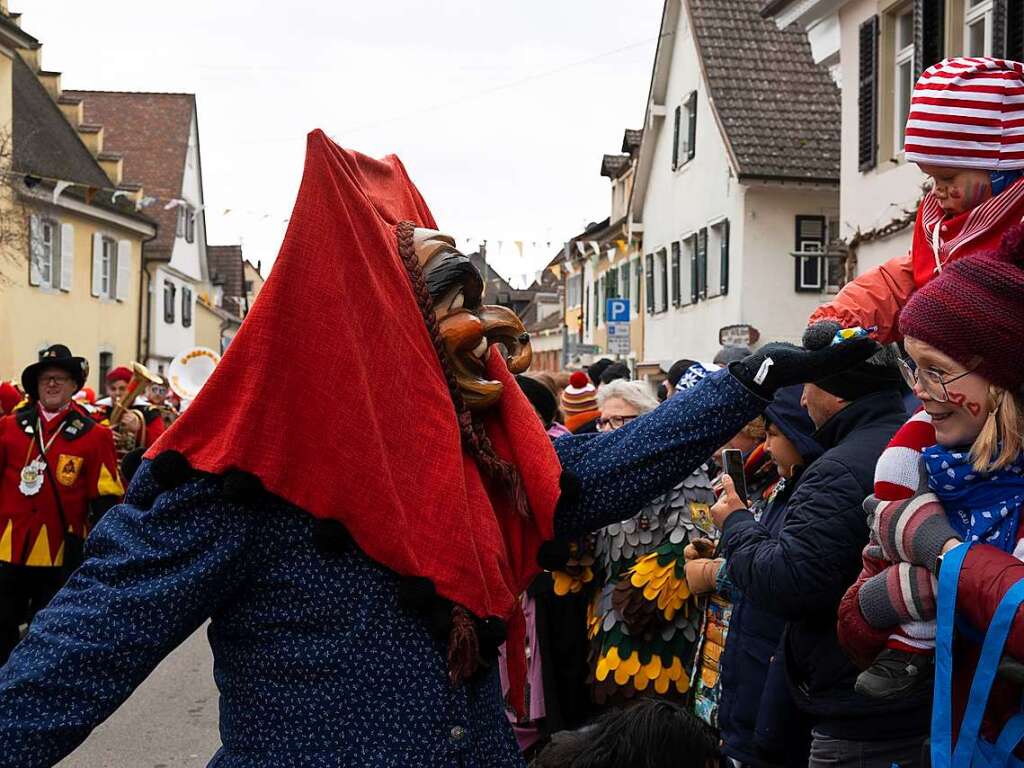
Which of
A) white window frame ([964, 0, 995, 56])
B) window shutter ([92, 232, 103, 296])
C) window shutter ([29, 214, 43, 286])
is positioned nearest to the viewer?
white window frame ([964, 0, 995, 56])

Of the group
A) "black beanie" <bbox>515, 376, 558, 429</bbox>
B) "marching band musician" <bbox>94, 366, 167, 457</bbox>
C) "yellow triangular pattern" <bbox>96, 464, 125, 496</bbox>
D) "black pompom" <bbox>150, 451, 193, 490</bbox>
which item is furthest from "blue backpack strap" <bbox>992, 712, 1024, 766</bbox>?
"marching band musician" <bbox>94, 366, 167, 457</bbox>

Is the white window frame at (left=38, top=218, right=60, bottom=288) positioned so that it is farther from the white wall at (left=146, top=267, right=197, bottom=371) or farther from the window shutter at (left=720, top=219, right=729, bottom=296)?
the window shutter at (left=720, top=219, right=729, bottom=296)

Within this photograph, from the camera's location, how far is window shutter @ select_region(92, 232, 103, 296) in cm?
3450

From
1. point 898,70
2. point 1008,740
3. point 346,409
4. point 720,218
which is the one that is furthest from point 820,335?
point 720,218

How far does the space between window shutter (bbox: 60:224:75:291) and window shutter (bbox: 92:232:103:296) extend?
4.64 ft

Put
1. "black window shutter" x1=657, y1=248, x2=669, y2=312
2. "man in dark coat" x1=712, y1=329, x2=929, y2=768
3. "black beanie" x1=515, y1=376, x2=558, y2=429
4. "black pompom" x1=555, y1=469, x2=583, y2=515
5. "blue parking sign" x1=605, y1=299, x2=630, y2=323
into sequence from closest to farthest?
"black pompom" x1=555, y1=469, x2=583, y2=515 < "man in dark coat" x1=712, y1=329, x2=929, y2=768 < "black beanie" x1=515, y1=376, x2=558, y2=429 < "blue parking sign" x1=605, y1=299, x2=630, y2=323 < "black window shutter" x1=657, y1=248, x2=669, y2=312

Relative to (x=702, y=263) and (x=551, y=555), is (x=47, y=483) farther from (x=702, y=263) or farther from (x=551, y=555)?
(x=702, y=263)

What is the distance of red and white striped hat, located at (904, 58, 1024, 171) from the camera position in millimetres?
2670

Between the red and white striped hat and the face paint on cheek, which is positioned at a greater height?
the red and white striped hat

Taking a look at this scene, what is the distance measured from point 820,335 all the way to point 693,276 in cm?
2435

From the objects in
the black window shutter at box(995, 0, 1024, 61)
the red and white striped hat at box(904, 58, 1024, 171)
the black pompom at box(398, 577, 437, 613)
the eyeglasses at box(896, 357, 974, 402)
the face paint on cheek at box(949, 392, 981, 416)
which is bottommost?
the black pompom at box(398, 577, 437, 613)

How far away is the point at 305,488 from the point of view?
230cm

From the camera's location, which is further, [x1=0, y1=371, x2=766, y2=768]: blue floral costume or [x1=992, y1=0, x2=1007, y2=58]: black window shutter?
[x1=992, y1=0, x2=1007, y2=58]: black window shutter

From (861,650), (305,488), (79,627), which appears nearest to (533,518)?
(305,488)
